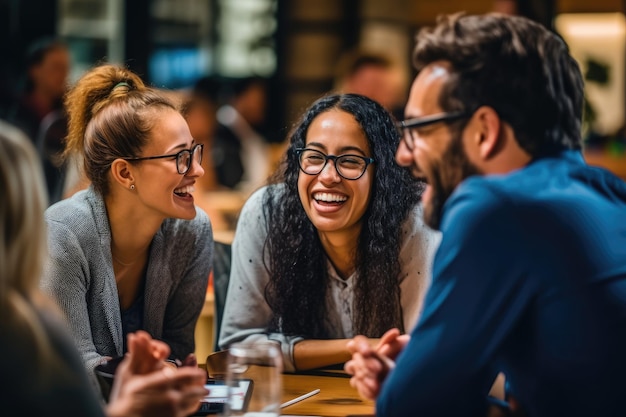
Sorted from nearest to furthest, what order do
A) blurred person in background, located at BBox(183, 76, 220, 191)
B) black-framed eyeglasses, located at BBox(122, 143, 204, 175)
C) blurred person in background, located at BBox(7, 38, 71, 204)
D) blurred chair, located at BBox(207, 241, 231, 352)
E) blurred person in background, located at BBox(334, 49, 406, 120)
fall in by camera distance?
1. black-framed eyeglasses, located at BBox(122, 143, 204, 175)
2. blurred chair, located at BBox(207, 241, 231, 352)
3. blurred person in background, located at BBox(7, 38, 71, 204)
4. blurred person in background, located at BBox(334, 49, 406, 120)
5. blurred person in background, located at BBox(183, 76, 220, 191)

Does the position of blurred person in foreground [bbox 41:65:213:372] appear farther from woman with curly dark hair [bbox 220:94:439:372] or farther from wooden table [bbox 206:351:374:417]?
wooden table [bbox 206:351:374:417]

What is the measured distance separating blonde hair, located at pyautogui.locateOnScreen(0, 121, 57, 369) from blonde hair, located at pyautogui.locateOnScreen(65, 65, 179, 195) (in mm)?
1207

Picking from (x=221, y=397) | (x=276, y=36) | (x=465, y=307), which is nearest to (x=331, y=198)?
(x=221, y=397)

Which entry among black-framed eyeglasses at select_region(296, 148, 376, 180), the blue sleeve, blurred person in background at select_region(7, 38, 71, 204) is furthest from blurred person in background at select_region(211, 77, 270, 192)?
the blue sleeve

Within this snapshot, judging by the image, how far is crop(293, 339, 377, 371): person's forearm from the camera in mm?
2182

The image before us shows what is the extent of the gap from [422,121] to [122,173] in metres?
1.04

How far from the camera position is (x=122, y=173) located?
2371 mm

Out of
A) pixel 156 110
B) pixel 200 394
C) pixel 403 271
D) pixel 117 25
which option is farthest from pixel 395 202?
pixel 117 25

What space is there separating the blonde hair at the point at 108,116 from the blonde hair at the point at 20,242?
1207mm

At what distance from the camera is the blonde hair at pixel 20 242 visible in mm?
1104

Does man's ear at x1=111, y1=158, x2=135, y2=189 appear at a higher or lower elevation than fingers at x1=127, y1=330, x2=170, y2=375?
higher

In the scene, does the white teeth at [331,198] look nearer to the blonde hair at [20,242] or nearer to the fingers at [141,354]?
the fingers at [141,354]

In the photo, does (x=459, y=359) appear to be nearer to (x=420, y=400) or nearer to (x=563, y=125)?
(x=420, y=400)

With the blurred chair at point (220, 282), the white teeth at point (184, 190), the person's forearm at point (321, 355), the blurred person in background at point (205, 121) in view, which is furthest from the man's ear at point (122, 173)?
the blurred person in background at point (205, 121)
